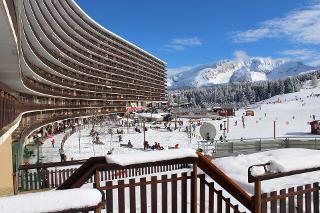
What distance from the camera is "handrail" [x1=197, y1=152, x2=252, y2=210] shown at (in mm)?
4973

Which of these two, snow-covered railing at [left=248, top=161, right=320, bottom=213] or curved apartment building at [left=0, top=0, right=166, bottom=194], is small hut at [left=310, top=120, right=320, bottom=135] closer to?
curved apartment building at [left=0, top=0, right=166, bottom=194]

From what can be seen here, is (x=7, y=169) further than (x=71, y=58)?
No

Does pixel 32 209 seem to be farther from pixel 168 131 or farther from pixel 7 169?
pixel 168 131

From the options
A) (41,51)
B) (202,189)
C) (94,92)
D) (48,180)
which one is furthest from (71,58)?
(202,189)

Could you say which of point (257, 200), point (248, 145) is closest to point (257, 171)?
point (257, 200)

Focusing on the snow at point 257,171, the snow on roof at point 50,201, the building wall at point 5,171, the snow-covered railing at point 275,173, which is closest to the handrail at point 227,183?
the snow-covered railing at point 275,173

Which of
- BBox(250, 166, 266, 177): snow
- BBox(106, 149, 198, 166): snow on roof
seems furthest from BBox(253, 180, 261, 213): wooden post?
BBox(106, 149, 198, 166): snow on roof

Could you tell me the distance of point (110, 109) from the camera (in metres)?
106

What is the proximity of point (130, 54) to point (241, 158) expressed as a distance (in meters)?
120

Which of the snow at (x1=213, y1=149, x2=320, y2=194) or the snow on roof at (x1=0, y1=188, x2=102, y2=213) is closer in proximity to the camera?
the snow on roof at (x1=0, y1=188, x2=102, y2=213)

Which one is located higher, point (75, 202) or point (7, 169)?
point (75, 202)

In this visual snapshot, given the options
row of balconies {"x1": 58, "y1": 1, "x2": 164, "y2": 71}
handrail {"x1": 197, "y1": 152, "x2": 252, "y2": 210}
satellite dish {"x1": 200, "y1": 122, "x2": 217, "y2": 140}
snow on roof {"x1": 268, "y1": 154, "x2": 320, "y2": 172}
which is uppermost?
row of balconies {"x1": 58, "y1": 1, "x2": 164, "y2": 71}

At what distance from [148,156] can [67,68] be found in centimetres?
7259

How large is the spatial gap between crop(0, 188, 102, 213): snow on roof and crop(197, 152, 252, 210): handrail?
5.96 ft
